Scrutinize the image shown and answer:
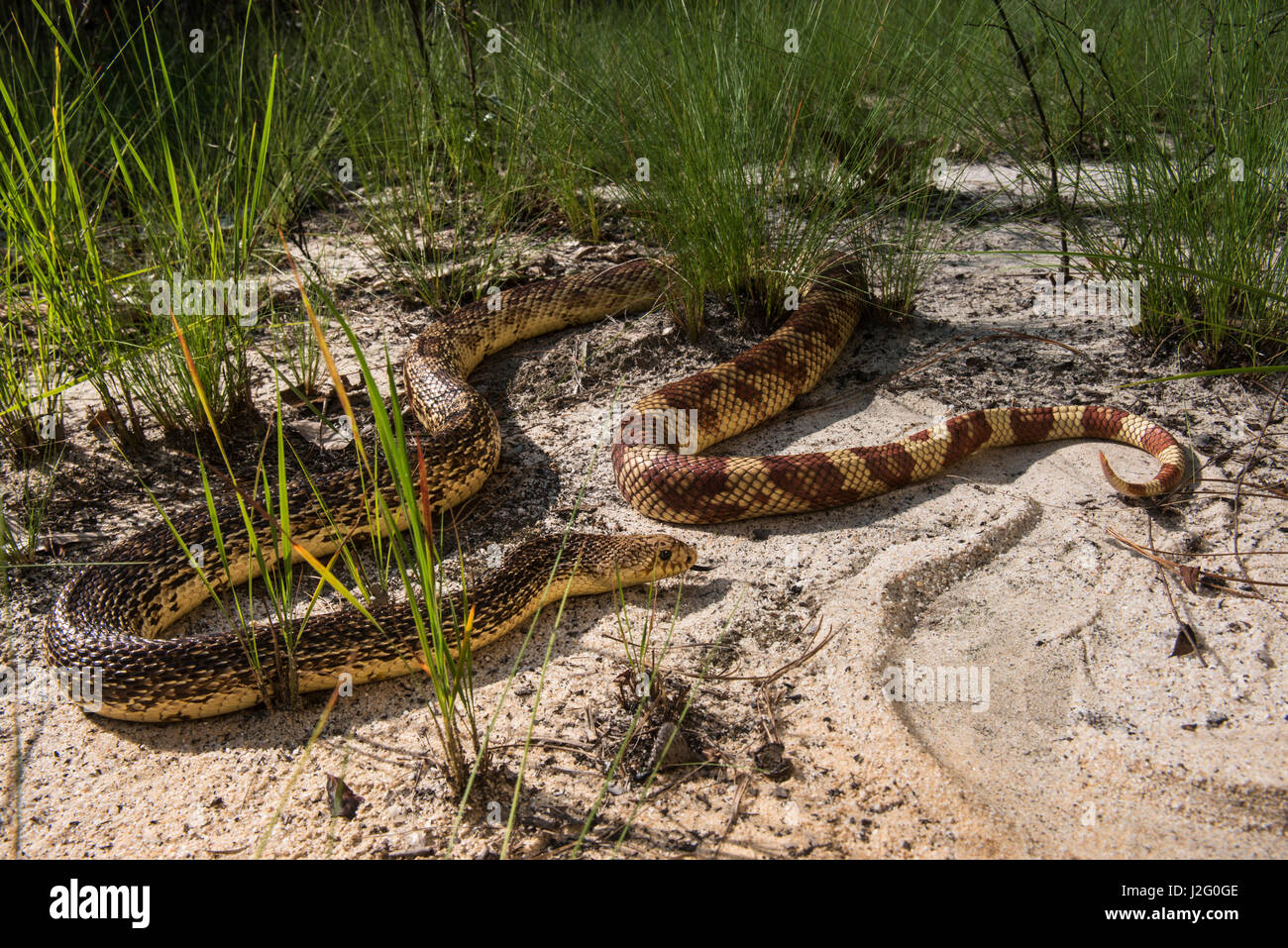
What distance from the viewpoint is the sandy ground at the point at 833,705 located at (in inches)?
107

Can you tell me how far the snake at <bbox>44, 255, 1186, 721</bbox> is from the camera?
11.1 ft

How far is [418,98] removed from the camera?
6965 millimetres

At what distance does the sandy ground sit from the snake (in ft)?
0.43

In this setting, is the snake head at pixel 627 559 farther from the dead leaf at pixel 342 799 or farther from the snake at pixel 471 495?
the dead leaf at pixel 342 799

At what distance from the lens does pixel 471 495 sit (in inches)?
191

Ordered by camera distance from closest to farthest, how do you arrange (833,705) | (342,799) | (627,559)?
(342,799) < (833,705) < (627,559)

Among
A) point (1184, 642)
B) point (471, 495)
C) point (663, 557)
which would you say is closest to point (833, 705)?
point (663, 557)

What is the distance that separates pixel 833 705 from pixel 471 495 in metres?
2.43

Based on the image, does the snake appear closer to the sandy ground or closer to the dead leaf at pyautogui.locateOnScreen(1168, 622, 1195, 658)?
the sandy ground

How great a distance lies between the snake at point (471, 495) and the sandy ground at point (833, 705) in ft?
0.43

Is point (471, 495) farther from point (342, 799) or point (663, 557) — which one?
point (342, 799)

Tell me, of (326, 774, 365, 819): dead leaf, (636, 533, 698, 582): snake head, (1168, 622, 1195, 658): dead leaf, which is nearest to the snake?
(636, 533, 698, 582): snake head

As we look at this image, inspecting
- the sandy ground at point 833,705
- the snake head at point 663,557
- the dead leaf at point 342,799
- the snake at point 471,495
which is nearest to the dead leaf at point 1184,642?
the sandy ground at point 833,705
